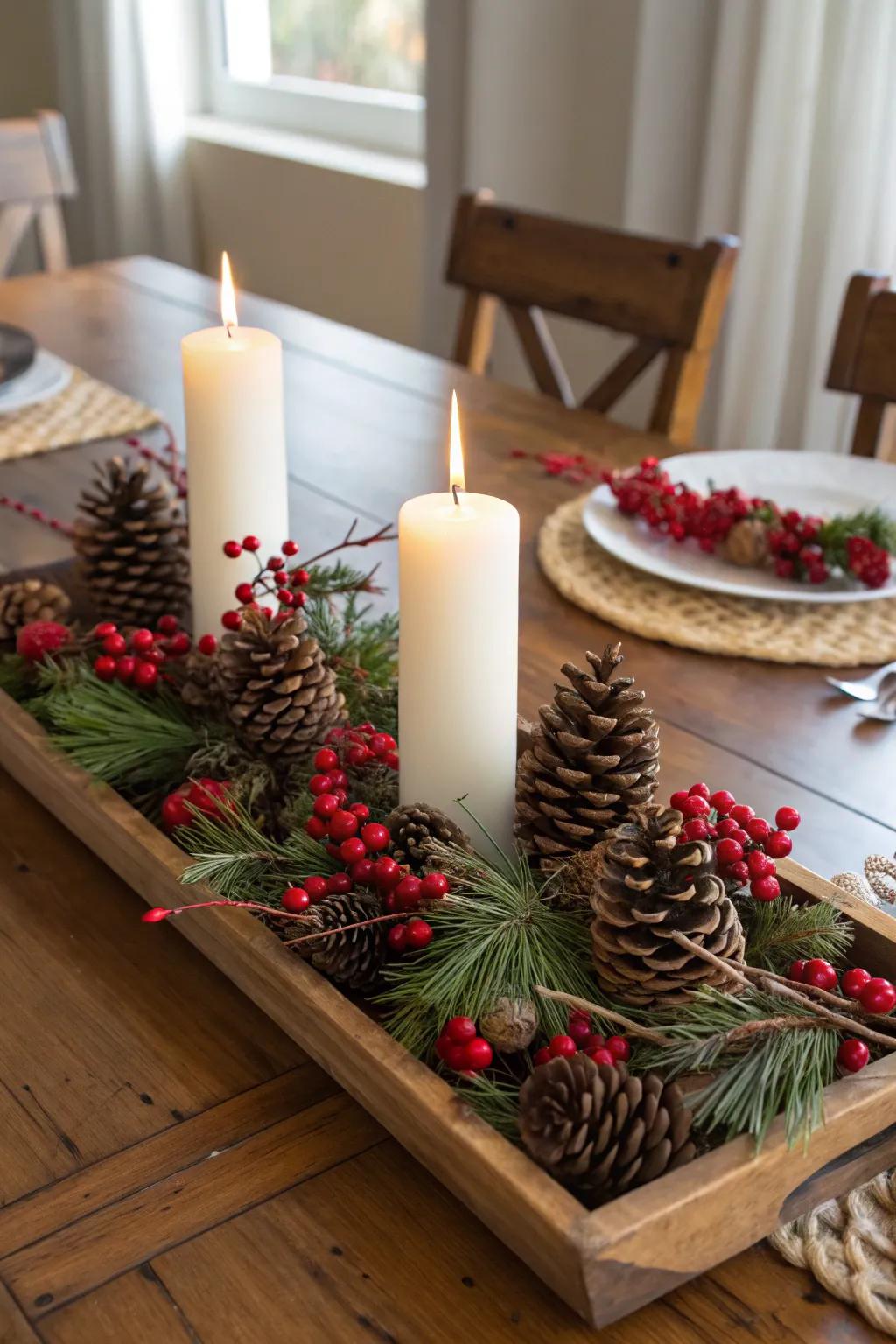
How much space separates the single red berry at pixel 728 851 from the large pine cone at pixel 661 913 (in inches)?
2.1

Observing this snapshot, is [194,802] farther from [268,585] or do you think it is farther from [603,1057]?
[603,1057]

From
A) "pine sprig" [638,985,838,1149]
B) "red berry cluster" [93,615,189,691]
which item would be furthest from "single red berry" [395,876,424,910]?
"red berry cluster" [93,615,189,691]

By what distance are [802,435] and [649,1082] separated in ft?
6.29

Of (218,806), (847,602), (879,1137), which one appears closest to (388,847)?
(218,806)

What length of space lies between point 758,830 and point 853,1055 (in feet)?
0.41

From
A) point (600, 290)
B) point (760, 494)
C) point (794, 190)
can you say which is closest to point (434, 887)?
point (760, 494)

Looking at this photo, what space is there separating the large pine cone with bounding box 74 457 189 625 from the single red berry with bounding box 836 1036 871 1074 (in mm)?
552

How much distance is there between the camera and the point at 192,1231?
Answer: 532 mm

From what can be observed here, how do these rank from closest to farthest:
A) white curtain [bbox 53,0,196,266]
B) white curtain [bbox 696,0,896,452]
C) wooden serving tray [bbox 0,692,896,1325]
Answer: wooden serving tray [bbox 0,692,896,1325] < white curtain [bbox 696,0,896,452] < white curtain [bbox 53,0,196,266]

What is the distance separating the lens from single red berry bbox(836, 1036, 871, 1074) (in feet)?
1.70

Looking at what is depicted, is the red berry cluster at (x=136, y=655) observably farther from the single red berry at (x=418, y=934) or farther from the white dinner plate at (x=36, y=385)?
the white dinner plate at (x=36, y=385)

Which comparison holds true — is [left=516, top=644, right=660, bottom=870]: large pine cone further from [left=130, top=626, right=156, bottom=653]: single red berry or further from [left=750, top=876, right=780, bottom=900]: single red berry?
[left=130, top=626, right=156, bottom=653]: single red berry

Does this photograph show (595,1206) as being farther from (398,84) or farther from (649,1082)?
(398,84)

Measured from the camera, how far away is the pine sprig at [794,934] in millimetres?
582
